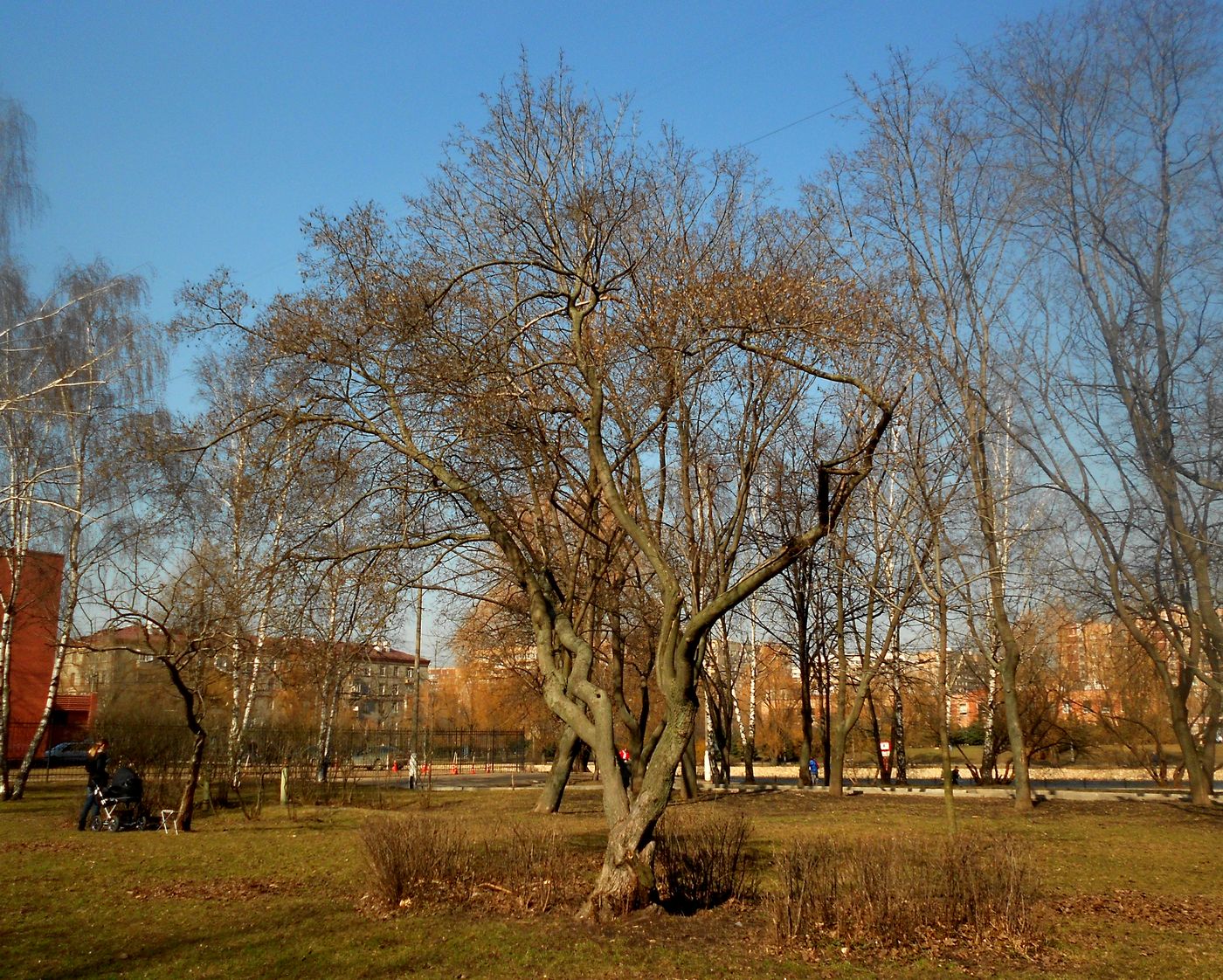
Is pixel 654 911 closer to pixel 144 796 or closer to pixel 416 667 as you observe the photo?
pixel 144 796

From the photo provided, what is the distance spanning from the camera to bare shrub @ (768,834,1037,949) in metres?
7.01

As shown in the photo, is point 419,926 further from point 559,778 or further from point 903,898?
point 559,778

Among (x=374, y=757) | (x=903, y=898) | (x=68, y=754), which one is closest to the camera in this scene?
(x=903, y=898)

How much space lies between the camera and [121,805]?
13.9 meters

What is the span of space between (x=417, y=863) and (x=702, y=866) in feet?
8.45

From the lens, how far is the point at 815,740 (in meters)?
47.2

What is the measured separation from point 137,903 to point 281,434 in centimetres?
474

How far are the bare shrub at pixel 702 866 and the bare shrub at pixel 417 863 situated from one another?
180 centimetres

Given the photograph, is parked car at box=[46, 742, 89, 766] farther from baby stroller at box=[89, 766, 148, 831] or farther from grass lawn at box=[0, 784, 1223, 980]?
grass lawn at box=[0, 784, 1223, 980]

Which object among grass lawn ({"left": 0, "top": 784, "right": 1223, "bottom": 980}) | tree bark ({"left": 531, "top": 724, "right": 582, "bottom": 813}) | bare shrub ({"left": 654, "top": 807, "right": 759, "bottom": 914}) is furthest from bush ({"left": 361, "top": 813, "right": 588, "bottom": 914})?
tree bark ({"left": 531, "top": 724, "right": 582, "bottom": 813})

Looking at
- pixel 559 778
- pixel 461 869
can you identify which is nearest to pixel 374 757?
pixel 559 778

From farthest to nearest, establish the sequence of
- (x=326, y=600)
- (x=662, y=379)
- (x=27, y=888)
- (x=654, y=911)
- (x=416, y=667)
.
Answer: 1. (x=416, y=667)
2. (x=326, y=600)
3. (x=662, y=379)
4. (x=27, y=888)
5. (x=654, y=911)

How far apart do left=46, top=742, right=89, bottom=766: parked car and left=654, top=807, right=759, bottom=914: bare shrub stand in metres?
25.0

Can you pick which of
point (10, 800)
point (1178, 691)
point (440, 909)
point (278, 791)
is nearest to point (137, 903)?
point (440, 909)
